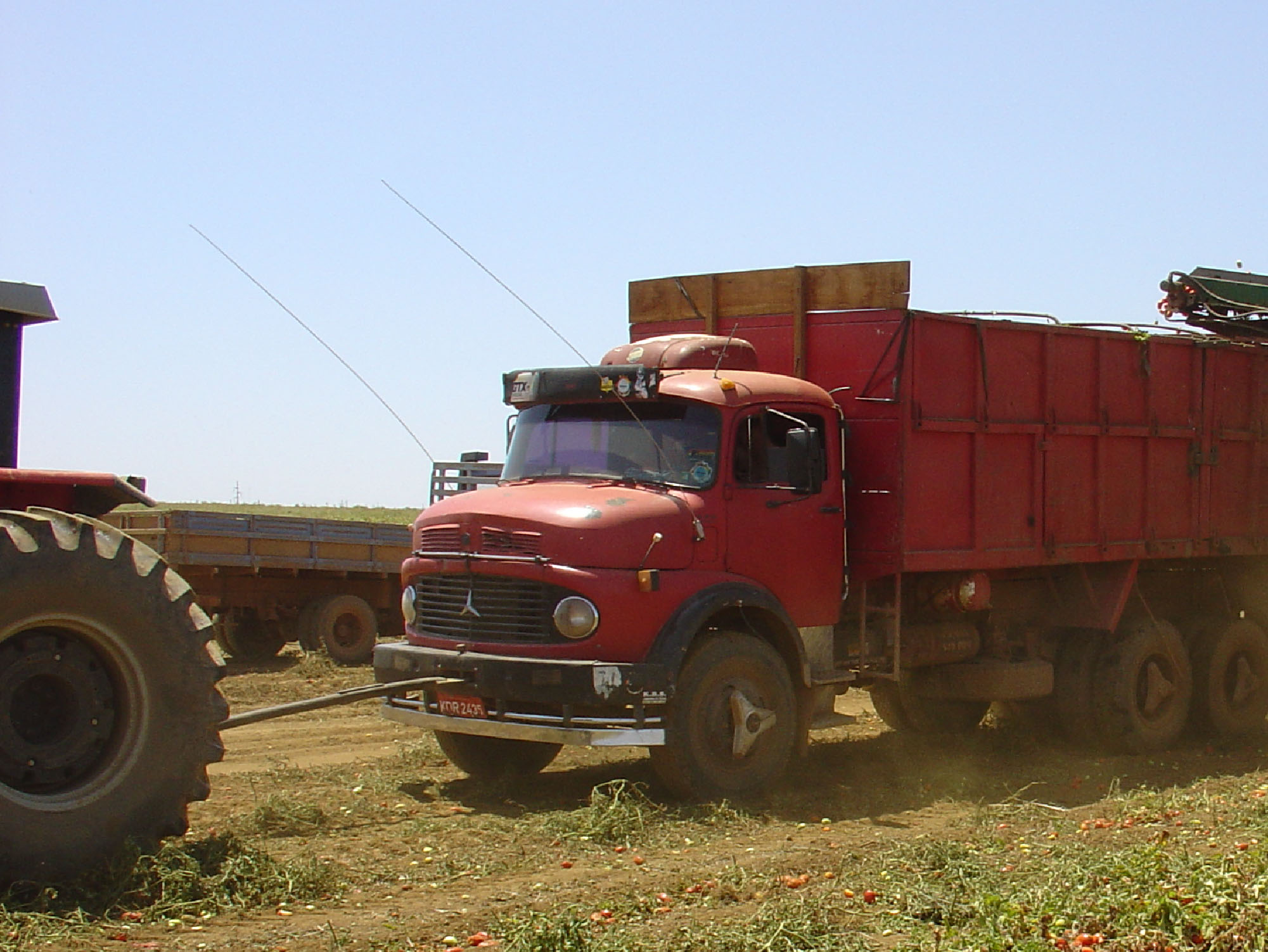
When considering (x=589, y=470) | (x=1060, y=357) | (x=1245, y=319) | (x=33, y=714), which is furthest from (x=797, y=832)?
(x=1245, y=319)

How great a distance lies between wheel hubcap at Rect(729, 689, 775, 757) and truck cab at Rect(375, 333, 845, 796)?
0.01 m

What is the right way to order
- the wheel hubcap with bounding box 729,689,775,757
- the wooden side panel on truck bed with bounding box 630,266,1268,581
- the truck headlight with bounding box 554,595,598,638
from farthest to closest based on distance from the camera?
1. the wooden side panel on truck bed with bounding box 630,266,1268,581
2. the wheel hubcap with bounding box 729,689,775,757
3. the truck headlight with bounding box 554,595,598,638

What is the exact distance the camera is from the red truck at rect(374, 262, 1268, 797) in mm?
8945

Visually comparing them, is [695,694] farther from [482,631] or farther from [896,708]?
[896,708]

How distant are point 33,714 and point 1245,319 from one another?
1203cm

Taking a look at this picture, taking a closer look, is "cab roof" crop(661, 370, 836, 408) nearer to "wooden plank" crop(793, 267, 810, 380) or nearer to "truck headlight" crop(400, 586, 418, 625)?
"wooden plank" crop(793, 267, 810, 380)

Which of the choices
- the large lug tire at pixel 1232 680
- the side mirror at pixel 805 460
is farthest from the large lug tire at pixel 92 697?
the large lug tire at pixel 1232 680

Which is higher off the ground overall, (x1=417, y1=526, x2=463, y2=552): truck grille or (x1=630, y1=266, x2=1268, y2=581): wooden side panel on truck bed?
(x1=630, y1=266, x2=1268, y2=581): wooden side panel on truck bed

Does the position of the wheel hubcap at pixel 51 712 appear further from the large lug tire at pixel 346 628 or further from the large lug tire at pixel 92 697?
the large lug tire at pixel 346 628

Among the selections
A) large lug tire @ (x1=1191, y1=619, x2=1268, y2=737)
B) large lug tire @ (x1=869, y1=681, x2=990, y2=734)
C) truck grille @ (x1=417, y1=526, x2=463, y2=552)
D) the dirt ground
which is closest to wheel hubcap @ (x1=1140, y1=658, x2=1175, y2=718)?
the dirt ground

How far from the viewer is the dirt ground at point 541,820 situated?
621cm

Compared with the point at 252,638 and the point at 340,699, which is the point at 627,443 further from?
the point at 252,638

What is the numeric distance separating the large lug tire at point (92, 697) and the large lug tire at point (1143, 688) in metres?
8.11

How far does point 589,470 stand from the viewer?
975 cm
